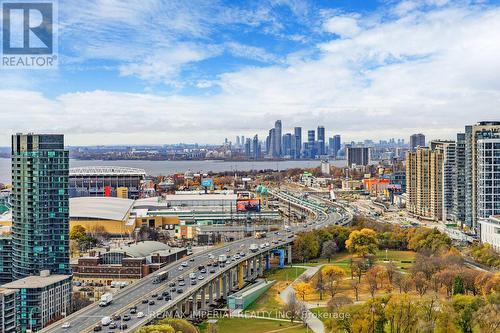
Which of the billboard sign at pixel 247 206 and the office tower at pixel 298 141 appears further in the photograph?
the office tower at pixel 298 141

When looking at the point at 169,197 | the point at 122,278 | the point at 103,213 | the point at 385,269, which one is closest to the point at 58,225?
the point at 122,278

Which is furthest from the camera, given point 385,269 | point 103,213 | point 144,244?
point 103,213

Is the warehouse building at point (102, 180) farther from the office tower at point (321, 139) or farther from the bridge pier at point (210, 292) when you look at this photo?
the office tower at point (321, 139)

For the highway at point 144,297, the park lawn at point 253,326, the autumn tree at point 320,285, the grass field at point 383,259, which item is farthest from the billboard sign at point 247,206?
the park lawn at point 253,326

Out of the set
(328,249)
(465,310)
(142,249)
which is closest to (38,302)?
(142,249)

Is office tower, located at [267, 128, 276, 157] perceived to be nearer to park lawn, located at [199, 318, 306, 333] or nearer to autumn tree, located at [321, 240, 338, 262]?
autumn tree, located at [321, 240, 338, 262]

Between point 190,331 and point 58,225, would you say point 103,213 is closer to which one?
point 58,225
